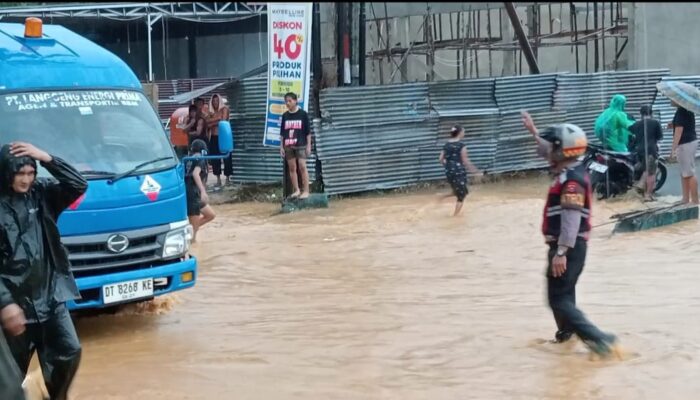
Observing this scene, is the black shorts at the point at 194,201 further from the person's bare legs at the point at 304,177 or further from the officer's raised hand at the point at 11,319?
the officer's raised hand at the point at 11,319

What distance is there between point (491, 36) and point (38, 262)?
23055 millimetres

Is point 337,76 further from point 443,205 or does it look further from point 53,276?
point 53,276

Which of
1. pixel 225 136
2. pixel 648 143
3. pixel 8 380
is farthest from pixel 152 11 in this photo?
pixel 8 380

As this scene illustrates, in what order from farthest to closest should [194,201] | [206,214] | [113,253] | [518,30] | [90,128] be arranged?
[518,30] < [206,214] < [194,201] < [90,128] < [113,253]

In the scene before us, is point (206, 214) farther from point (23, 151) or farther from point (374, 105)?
point (23, 151)

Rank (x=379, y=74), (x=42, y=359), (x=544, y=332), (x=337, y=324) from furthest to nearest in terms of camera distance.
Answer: (x=379, y=74) < (x=337, y=324) < (x=544, y=332) < (x=42, y=359)

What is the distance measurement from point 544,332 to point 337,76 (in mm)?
10715

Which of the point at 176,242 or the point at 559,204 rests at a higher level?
the point at 559,204

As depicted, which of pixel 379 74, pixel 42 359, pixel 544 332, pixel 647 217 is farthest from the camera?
pixel 379 74

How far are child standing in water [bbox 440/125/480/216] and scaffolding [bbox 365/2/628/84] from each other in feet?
34.9

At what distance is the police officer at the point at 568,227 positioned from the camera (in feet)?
23.8

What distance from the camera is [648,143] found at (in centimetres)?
1512

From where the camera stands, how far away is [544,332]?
8.18m

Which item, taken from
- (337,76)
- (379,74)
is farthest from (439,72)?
(337,76)
